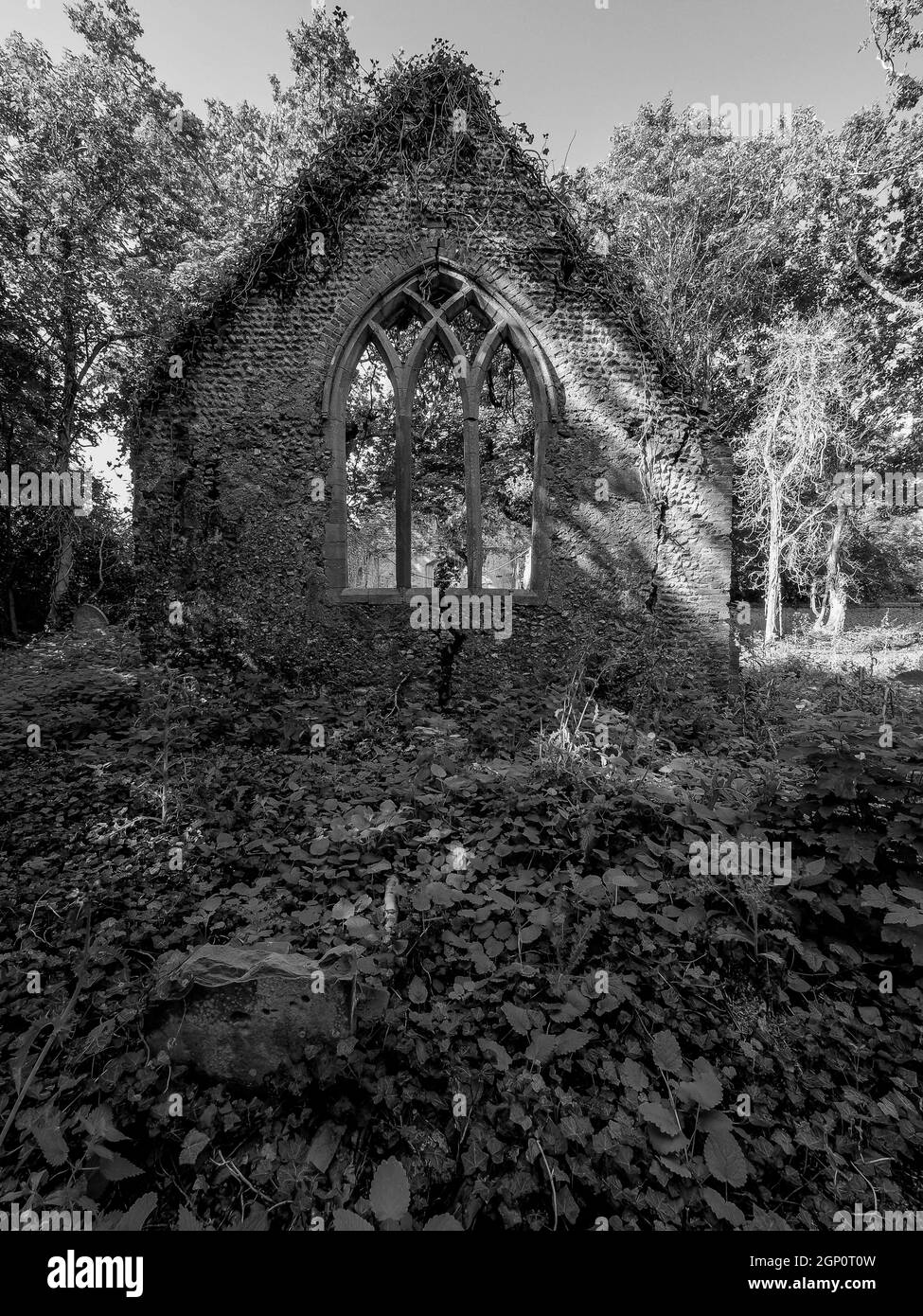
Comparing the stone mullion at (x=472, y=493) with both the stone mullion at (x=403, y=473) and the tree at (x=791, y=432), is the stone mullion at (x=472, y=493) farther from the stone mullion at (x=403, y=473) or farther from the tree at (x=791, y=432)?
the tree at (x=791, y=432)

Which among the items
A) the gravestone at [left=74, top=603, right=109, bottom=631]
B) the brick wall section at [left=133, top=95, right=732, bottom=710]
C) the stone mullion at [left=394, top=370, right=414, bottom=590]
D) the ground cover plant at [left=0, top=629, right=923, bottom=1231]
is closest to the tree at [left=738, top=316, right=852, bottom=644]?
the brick wall section at [left=133, top=95, right=732, bottom=710]

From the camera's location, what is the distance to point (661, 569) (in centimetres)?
614

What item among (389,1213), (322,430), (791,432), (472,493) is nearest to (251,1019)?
(389,1213)

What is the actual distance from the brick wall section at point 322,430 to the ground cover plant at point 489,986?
6.86ft

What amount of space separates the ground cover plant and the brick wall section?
209cm

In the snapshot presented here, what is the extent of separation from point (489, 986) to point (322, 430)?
18.4 feet

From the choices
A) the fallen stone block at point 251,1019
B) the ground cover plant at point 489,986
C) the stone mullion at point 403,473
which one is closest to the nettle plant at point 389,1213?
the ground cover plant at point 489,986

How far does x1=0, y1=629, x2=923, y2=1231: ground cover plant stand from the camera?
5.46 ft

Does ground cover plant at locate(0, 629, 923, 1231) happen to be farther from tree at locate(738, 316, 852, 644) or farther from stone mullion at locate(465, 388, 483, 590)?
tree at locate(738, 316, 852, 644)

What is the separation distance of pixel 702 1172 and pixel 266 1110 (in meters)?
1.46

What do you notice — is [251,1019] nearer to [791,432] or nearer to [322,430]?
[322,430]

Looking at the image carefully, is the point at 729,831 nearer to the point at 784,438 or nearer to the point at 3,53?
the point at 784,438

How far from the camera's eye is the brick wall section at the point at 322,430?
5801mm
